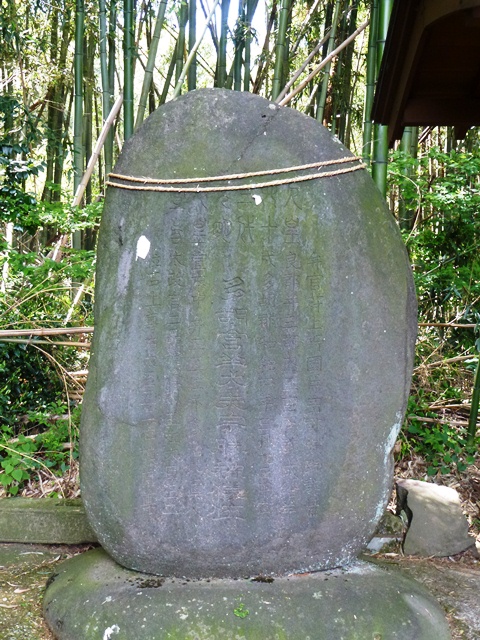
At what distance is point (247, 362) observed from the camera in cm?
249

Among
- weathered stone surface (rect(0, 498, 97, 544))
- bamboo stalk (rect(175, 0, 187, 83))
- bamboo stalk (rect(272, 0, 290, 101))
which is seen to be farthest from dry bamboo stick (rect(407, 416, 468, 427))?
bamboo stalk (rect(175, 0, 187, 83))

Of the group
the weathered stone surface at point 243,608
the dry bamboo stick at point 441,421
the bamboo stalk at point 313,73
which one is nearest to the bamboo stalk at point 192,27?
the bamboo stalk at point 313,73

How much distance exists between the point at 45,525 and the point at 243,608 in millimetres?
1229

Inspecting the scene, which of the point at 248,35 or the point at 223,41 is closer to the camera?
the point at 248,35

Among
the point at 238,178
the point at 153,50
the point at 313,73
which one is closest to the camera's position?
the point at 238,178

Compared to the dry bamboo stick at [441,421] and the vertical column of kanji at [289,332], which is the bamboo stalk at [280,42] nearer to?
the dry bamboo stick at [441,421]

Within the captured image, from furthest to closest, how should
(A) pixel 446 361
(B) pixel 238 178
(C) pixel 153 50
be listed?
→ (C) pixel 153 50, (A) pixel 446 361, (B) pixel 238 178

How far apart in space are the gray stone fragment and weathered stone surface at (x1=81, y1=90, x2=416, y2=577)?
0.87 m

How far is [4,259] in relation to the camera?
434cm

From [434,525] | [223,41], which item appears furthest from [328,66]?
[434,525]

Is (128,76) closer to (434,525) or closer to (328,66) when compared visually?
(328,66)

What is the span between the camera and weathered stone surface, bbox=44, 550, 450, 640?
2.20 metres

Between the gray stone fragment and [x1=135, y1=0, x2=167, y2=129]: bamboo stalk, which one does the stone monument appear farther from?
[x1=135, y1=0, x2=167, y2=129]: bamboo stalk

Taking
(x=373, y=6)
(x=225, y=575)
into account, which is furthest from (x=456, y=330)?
(x=225, y=575)
